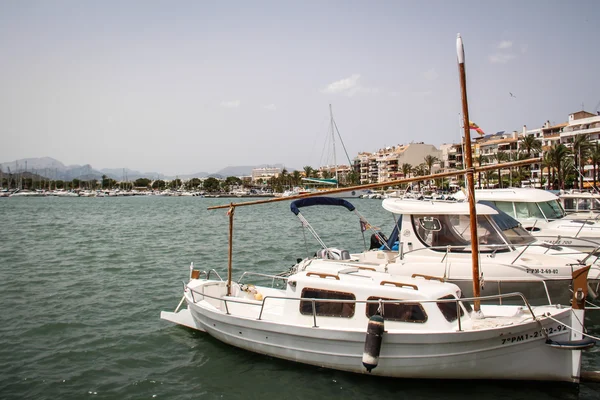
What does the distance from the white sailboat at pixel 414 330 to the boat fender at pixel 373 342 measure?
19mm

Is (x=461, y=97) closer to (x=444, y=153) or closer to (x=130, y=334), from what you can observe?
(x=130, y=334)

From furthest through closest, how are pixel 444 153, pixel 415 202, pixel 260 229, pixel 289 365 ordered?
pixel 444 153 → pixel 260 229 → pixel 415 202 → pixel 289 365

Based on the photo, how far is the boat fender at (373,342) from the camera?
9.42 metres

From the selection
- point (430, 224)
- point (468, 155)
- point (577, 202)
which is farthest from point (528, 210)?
point (468, 155)

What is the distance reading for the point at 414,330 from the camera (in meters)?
9.60

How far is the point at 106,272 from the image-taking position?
22312 mm

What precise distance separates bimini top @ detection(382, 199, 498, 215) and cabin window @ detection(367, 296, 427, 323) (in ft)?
18.4

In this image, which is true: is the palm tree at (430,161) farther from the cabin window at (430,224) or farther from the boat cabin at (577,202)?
the cabin window at (430,224)

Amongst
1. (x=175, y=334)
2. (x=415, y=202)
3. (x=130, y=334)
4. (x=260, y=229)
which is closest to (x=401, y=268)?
(x=415, y=202)

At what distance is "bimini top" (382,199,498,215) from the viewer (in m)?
14.6

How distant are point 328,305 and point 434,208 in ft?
20.3

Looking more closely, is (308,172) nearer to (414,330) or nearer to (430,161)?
(430,161)

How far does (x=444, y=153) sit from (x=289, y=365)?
444ft

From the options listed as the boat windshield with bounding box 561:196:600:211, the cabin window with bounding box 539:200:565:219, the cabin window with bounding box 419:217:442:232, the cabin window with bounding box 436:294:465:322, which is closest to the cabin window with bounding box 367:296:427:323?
the cabin window with bounding box 436:294:465:322
